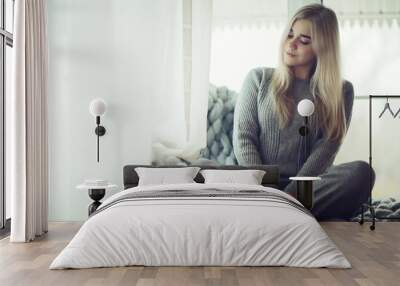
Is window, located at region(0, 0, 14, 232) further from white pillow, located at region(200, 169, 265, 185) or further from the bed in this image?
white pillow, located at region(200, 169, 265, 185)

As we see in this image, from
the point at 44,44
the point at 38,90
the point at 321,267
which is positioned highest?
the point at 44,44

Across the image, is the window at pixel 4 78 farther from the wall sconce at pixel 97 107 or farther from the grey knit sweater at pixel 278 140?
the grey knit sweater at pixel 278 140

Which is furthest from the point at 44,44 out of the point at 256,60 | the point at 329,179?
the point at 329,179

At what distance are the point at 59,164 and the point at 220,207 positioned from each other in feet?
10.5

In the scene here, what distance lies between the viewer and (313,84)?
7.14 metres

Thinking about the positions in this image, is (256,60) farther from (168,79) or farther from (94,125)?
(94,125)

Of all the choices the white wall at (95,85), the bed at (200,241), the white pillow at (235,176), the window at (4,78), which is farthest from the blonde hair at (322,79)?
the window at (4,78)

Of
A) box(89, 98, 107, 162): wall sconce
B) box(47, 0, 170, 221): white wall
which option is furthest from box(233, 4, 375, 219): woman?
box(89, 98, 107, 162): wall sconce

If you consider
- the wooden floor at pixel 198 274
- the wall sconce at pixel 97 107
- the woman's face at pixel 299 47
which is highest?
the woman's face at pixel 299 47

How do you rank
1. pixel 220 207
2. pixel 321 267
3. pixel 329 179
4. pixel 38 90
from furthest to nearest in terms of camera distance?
1. pixel 329 179
2. pixel 38 90
3. pixel 220 207
4. pixel 321 267

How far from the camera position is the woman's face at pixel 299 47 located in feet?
23.5

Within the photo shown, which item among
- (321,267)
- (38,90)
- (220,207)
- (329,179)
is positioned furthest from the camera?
(329,179)

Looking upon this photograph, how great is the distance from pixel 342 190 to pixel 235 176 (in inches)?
58.6

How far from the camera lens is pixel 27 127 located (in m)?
5.73
